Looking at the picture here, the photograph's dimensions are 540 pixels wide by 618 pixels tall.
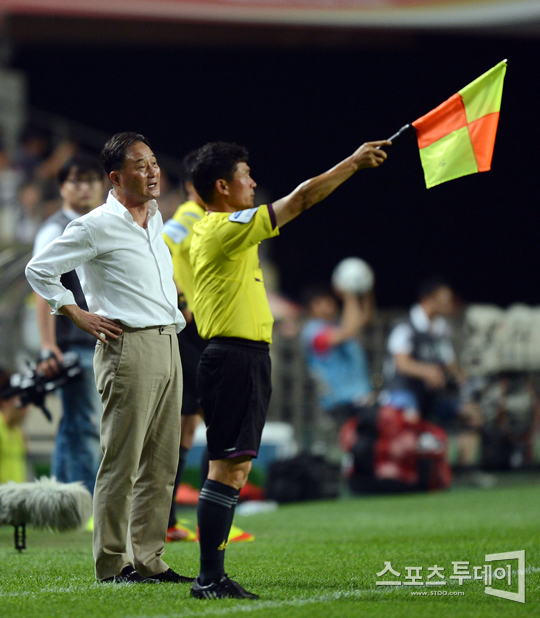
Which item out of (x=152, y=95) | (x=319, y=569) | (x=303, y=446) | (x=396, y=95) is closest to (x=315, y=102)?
(x=396, y=95)

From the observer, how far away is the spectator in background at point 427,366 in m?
9.83

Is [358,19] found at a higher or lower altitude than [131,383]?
higher

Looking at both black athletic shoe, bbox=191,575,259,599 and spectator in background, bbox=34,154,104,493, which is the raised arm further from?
spectator in background, bbox=34,154,104,493

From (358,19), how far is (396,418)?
9.60 meters

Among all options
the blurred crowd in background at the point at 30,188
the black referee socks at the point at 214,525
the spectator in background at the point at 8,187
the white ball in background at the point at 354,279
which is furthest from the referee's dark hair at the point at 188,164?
the spectator in background at the point at 8,187

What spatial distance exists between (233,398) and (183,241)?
194 cm

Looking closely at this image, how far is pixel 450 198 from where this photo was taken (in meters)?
19.3

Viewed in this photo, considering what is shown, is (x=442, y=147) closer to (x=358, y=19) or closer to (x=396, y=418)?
(x=396, y=418)

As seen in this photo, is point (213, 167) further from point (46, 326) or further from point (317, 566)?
point (46, 326)

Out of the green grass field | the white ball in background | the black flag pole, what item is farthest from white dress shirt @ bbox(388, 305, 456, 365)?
the black flag pole

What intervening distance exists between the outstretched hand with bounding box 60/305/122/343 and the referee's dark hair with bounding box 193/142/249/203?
2.24 ft

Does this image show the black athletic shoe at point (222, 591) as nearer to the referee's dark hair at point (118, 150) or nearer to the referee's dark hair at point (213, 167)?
the referee's dark hair at point (213, 167)

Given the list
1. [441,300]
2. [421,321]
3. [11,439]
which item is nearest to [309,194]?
[11,439]

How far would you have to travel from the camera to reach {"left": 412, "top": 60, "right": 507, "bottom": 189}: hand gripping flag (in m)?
4.44
